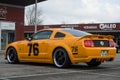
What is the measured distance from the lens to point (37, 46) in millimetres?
13766

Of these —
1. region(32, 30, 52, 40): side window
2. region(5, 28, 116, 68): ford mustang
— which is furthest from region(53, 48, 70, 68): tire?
region(32, 30, 52, 40): side window

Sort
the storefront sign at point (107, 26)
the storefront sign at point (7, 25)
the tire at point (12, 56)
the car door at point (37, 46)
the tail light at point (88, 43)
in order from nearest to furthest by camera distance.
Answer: the tail light at point (88, 43)
the car door at point (37, 46)
the tire at point (12, 56)
the storefront sign at point (7, 25)
the storefront sign at point (107, 26)

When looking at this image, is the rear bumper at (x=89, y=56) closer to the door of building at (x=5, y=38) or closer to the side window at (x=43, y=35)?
the side window at (x=43, y=35)

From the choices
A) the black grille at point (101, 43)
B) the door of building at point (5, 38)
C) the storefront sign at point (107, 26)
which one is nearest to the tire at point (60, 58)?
the black grille at point (101, 43)

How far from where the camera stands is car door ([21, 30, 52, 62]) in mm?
13516

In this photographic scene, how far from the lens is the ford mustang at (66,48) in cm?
1229

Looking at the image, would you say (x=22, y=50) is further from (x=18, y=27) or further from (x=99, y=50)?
(x=18, y=27)

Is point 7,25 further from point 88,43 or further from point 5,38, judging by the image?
point 88,43

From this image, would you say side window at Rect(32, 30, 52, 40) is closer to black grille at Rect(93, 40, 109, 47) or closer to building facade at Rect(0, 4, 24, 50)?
black grille at Rect(93, 40, 109, 47)

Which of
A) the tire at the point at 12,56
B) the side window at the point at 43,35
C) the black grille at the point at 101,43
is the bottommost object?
the tire at the point at 12,56

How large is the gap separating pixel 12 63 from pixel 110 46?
4038 mm

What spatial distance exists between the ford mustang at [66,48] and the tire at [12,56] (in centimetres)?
11

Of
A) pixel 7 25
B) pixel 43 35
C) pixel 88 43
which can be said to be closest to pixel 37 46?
pixel 43 35

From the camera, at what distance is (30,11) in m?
96.3
